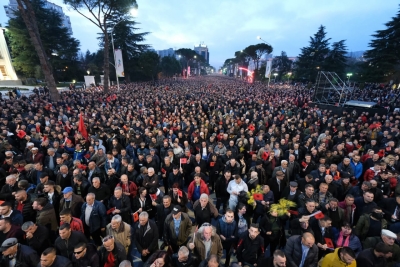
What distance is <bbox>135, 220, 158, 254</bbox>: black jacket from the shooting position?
3.69 meters

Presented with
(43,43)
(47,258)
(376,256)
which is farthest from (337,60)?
(43,43)

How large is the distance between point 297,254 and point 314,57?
44.3 metres

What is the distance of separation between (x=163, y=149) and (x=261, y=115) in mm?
7559

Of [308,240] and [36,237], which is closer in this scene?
[308,240]

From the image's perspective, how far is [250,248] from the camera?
353 cm

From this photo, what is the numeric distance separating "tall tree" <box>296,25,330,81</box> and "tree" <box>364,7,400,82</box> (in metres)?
8.40

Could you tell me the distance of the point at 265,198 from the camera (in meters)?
4.56

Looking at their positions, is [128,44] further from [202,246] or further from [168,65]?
[202,246]

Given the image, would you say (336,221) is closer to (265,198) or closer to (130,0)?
(265,198)

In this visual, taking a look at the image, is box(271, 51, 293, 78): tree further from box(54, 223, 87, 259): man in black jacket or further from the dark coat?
box(54, 223, 87, 259): man in black jacket

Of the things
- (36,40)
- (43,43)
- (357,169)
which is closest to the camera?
(357,169)

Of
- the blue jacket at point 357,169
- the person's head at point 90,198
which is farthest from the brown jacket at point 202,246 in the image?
the blue jacket at point 357,169

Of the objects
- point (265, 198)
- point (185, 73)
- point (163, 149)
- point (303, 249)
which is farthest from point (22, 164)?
point (185, 73)

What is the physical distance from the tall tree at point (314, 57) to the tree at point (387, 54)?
8404 millimetres
